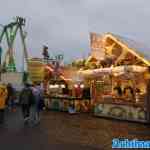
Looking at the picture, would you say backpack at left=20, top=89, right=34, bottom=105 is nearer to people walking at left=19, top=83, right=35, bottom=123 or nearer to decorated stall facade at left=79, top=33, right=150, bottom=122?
people walking at left=19, top=83, right=35, bottom=123

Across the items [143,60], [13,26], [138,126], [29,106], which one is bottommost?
[138,126]

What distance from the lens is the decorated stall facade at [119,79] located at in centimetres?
1686

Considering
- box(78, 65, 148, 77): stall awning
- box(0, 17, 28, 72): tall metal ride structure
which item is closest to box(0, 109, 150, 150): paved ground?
box(78, 65, 148, 77): stall awning

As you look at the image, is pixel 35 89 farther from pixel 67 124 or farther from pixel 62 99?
pixel 62 99

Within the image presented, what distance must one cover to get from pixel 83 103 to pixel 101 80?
7.74ft

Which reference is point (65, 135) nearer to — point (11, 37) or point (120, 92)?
point (120, 92)

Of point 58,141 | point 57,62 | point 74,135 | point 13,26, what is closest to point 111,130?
point 74,135

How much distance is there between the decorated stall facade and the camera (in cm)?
1686

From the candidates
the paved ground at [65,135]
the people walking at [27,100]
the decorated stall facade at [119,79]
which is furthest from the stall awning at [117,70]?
the people walking at [27,100]

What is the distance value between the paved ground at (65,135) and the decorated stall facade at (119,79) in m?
1.04

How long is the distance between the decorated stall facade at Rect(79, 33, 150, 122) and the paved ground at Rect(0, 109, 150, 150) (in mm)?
1041

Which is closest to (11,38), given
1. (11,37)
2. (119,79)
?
(11,37)

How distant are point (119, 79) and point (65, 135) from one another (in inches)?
297

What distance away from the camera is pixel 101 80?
63.1ft
